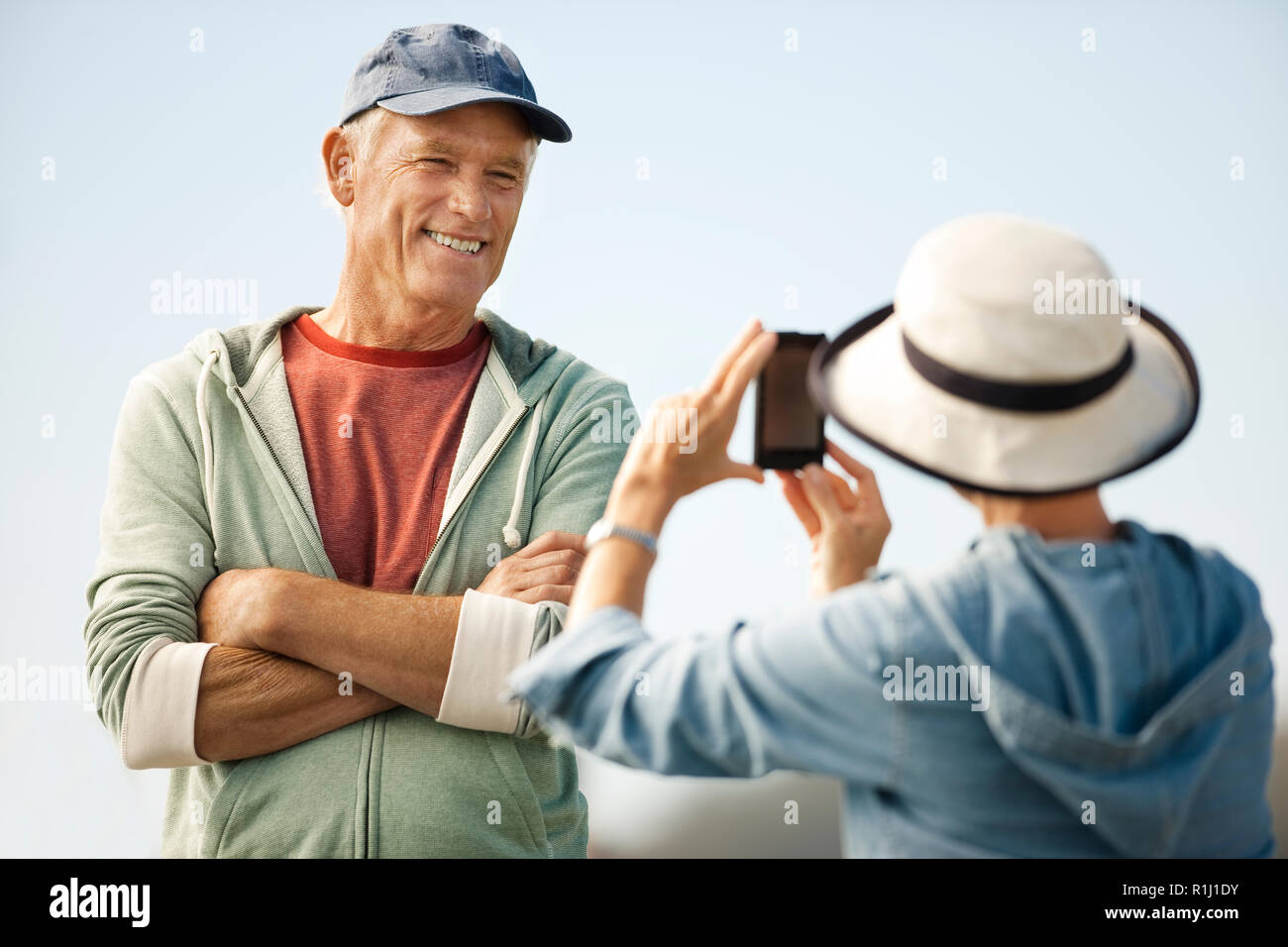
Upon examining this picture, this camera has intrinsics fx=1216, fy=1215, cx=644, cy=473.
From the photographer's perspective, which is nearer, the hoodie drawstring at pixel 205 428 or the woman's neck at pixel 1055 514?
the woman's neck at pixel 1055 514

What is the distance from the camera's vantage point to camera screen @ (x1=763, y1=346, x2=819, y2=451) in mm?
1718

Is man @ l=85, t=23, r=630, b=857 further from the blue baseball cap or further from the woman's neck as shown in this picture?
the woman's neck

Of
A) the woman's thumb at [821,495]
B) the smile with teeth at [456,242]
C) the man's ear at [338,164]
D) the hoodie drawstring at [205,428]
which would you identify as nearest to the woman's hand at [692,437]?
the woman's thumb at [821,495]

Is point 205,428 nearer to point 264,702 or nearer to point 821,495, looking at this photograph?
point 264,702

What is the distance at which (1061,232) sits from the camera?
58.6 inches

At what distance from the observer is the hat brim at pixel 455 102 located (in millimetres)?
2303

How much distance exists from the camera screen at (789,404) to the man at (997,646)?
0.18 m

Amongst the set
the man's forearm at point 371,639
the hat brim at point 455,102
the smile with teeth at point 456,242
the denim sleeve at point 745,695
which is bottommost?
the man's forearm at point 371,639

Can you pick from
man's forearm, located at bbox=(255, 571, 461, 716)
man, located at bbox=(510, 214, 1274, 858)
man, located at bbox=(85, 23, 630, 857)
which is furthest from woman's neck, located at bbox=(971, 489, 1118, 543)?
man's forearm, located at bbox=(255, 571, 461, 716)

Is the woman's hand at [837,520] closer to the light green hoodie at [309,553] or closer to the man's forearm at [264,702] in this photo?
the light green hoodie at [309,553]

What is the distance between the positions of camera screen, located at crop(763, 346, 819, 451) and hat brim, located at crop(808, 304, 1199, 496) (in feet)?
0.45

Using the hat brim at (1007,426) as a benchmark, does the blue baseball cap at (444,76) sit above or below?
above

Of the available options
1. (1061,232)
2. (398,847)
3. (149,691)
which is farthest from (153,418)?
(1061,232)

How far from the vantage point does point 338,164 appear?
102 inches
